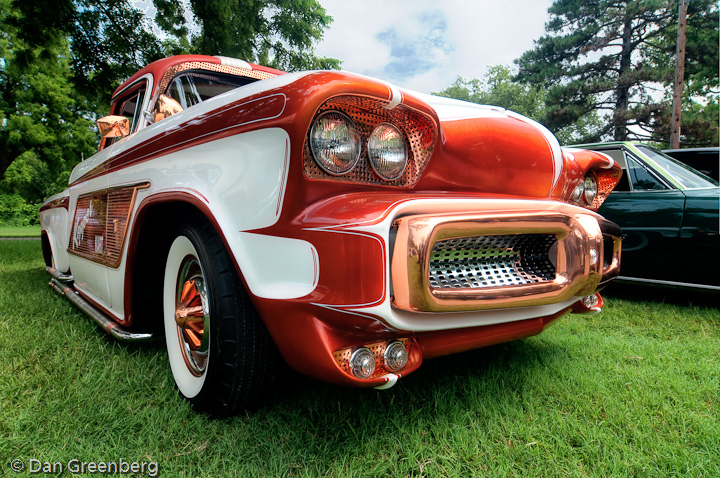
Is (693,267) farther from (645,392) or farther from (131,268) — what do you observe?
(131,268)

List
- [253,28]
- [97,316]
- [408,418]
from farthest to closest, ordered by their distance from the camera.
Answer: [253,28]
[97,316]
[408,418]

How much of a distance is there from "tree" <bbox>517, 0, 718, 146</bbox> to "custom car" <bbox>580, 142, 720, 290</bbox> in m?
16.5

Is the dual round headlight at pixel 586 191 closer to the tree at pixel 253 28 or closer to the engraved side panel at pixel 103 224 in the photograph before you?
the engraved side panel at pixel 103 224

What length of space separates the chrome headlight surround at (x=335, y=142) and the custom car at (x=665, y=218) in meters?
3.35

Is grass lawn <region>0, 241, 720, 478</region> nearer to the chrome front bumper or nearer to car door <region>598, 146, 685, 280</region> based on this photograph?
the chrome front bumper

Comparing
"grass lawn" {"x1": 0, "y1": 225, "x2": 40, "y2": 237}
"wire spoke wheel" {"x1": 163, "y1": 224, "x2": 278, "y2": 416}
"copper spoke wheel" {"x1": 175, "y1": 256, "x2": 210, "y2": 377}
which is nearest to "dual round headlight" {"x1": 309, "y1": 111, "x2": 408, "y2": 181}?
"wire spoke wheel" {"x1": 163, "y1": 224, "x2": 278, "y2": 416}

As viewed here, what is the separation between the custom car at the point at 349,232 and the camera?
3.66 feet

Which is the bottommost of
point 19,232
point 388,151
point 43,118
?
point 19,232

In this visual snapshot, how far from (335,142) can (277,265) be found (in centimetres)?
41

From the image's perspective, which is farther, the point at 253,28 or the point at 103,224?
the point at 253,28

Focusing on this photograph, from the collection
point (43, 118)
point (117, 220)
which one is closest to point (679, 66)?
point (117, 220)

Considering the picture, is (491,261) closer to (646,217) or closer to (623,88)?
(646,217)

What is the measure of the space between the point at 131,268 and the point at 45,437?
2.45ft

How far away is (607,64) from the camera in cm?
1856
